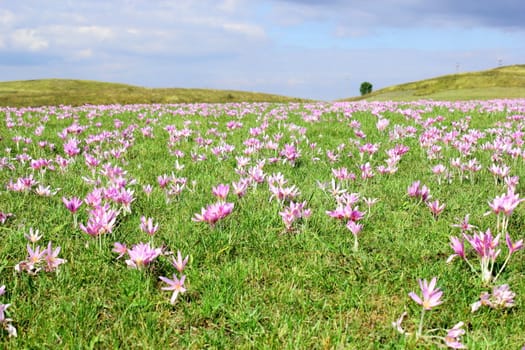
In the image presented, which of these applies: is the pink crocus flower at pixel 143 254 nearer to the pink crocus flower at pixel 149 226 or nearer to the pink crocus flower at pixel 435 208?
the pink crocus flower at pixel 149 226

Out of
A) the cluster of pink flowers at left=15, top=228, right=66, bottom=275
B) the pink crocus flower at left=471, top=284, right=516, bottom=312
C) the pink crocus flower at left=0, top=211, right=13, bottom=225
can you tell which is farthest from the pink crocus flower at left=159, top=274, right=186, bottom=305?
the pink crocus flower at left=0, top=211, right=13, bottom=225

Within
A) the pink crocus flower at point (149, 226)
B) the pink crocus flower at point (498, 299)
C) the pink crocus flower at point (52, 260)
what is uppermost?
the pink crocus flower at point (149, 226)

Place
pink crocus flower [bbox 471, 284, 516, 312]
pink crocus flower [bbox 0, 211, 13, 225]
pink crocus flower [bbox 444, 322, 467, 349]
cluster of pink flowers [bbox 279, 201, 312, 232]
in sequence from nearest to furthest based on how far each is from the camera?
pink crocus flower [bbox 444, 322, 467, 349] → pink crocus flower [bbox 471, 284, 516, 312] → cluster of pink flowers [bbox 279, 201, 312, 232] → pink crocus flower [bbox 0, 211, 13, 225]

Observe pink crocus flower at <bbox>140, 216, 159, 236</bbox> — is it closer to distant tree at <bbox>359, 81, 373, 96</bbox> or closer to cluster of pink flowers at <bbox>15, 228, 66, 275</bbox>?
cluster of pink flowers at <bbox>15, 228, 66, 275</bbox>

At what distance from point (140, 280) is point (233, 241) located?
960 mm

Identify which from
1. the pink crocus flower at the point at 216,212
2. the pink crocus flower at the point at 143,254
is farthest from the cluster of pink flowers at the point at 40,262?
the pink crocus flower at the point at 216,212

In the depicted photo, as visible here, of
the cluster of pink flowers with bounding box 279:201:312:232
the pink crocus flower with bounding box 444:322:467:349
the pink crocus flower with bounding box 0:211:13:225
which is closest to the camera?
the pink crocus flower with bounding box 444:322:467:349

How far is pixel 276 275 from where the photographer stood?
3289 millimetres

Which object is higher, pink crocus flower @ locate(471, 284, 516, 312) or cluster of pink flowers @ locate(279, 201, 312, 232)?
cluster of pink flowers @ locate(279, 201, 312, 232)

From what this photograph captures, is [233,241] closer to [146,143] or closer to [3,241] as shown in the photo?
[3,241]

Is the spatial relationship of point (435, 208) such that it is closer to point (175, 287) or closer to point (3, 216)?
point (175, 287)

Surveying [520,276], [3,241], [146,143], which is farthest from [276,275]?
[146,143]

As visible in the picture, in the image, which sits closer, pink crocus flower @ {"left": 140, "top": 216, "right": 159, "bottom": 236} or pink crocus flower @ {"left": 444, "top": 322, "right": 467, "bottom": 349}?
pink crocus flower @ {"left": 444, "top": 322, "right": 467, "bottom": 349}

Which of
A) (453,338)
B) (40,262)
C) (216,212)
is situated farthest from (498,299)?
(40,262)
